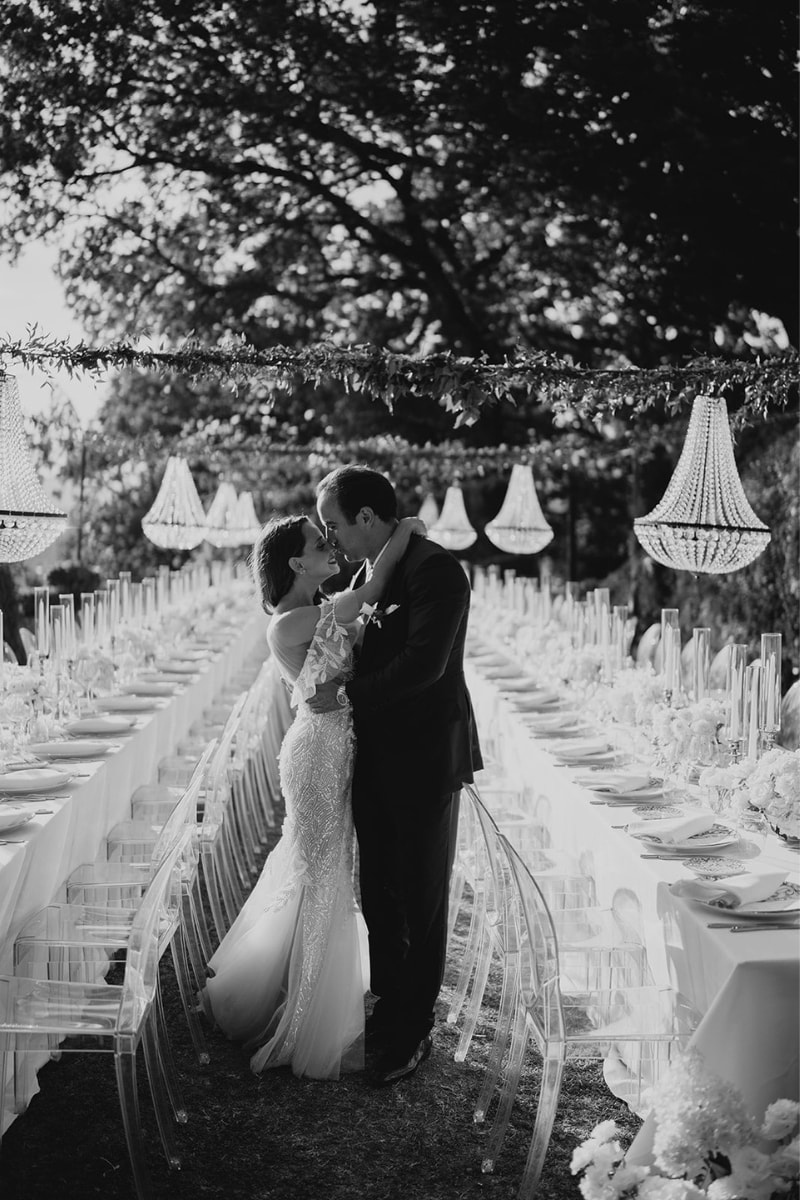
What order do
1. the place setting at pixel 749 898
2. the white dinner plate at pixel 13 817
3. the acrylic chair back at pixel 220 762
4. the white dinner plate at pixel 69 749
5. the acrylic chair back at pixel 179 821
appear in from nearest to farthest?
the place setting at pixel 749 898, the acrylic chair back at pixel 179 821, the white dinner plate at pixel 13 817, the acrylic chair back at pixel 220 762, the white dinner plate at pixel 69 749

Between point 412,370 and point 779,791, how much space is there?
2220 mm

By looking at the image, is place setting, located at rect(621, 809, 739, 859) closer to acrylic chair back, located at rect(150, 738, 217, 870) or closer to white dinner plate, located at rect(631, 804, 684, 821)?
white dinner plate, located at rect(631, 804, 684, 821)

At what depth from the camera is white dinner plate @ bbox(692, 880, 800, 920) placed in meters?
2.58

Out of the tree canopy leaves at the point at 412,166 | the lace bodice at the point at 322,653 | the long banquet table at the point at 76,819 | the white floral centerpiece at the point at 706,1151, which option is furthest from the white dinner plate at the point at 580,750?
the tree canopy leaves at the point at 412,166

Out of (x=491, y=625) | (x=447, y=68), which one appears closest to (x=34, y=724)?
(x=491, y=625)

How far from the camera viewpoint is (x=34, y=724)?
4500 mm

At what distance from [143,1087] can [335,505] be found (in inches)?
68.1

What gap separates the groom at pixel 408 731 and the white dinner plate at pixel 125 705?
2.06 metres

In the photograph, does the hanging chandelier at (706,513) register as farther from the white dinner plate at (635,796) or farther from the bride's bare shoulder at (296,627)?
the bride's bare shoulder at (296,627)

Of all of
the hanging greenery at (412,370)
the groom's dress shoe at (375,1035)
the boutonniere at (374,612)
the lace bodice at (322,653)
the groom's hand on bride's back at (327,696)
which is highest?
the hanging greenery at (412,370)

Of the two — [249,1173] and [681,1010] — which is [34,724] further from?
[681,1010]

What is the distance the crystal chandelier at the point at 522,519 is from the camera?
9.44m

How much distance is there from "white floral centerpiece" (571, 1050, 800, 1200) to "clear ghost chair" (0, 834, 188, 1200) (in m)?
1.06

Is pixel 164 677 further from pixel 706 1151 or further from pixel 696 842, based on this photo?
pixel 706 1151
